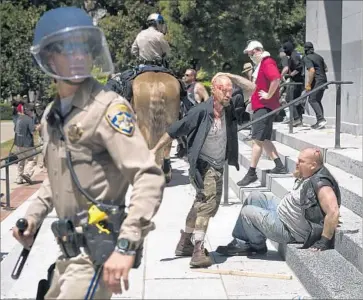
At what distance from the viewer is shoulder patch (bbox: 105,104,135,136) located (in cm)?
265

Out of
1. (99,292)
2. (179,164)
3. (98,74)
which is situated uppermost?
(98,74)

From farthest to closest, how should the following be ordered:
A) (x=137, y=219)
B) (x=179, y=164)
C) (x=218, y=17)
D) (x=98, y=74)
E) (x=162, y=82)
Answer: (x=218, y=17) < (x=179, y=164) < (x=162, y=82) < (x=98, y=74) < (x=137, y=219)

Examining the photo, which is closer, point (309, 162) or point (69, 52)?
point (69, 52)

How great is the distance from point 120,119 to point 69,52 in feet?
1.15

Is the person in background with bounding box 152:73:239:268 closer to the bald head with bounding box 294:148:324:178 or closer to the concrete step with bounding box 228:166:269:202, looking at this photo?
the bald head with bounding box 294:148:324:178

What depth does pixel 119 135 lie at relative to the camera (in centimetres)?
265

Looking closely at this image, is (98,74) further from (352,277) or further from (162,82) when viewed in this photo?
(162,82)

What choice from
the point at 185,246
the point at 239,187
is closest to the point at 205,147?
the point at 185,246

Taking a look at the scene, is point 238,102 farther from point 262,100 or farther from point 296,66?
point 296,66

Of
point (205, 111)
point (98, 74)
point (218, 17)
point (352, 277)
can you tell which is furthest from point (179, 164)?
point (218, 17)

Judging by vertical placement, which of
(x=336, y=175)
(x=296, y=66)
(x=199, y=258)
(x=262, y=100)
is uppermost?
(x=296, y=66)

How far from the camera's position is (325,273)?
5.06 metres

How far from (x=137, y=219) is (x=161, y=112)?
524cm

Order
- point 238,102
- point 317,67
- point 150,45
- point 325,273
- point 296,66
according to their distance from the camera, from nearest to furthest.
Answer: point 325,273 → point 238,102 → point 150,45 → point 317,67 → point 296,66
